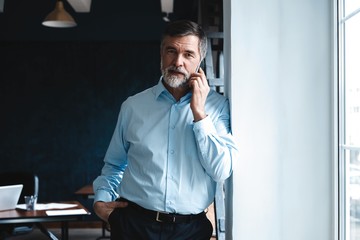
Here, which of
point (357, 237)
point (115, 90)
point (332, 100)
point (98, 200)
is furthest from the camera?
point (115, 90)

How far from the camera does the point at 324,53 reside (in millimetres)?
2102

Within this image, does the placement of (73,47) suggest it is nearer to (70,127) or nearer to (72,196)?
(70,127)

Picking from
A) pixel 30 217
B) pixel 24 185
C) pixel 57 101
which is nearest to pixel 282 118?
pixel 30 217

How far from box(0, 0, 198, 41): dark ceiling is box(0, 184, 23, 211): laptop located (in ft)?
13.2

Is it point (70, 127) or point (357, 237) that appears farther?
point (70, 127)

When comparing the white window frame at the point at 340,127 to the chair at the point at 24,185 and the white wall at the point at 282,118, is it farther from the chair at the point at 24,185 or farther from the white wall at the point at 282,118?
the chair at the point at 24,185

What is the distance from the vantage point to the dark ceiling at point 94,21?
807 centimetres

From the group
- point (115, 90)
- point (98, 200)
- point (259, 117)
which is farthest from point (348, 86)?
point (115, 90)

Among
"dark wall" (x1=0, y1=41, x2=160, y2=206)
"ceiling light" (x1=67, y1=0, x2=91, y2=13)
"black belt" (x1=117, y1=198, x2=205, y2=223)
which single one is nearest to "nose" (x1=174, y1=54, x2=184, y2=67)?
"black belt" (x1=117, y1=198, x2=205, y2=223)

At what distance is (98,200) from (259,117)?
0.80m

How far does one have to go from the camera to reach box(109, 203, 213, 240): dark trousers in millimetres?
2010

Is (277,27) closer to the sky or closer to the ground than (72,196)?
closer to the sky

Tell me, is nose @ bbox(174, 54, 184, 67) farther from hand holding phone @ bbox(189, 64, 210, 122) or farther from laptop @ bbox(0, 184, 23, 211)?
laptop @ bbox(0, 184, 23, 211)

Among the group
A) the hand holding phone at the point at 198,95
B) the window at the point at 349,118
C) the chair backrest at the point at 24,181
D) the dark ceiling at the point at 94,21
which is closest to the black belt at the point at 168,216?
the hand holding phone at the point at 198,95
